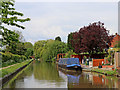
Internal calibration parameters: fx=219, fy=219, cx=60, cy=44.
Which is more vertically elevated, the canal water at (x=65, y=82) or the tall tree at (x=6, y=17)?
the tall tree at (x=6, y=17)

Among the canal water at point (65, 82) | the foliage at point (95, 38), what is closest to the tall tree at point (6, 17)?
the canal water at point (65, 82)

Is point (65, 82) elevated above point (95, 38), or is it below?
below

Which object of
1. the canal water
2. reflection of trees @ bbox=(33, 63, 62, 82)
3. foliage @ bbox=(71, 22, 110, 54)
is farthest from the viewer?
foliage @ bbox=(71, 22, 110, 54)

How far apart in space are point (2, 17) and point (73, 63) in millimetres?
17372

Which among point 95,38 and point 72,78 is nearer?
point 72,78

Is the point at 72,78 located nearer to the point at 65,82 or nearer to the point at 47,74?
the point at 65,82

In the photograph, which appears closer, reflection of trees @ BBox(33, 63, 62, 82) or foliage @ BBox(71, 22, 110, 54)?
reflection of trees @ BBox(33, 63, 62, 82)

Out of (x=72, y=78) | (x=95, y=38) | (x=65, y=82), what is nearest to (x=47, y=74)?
(x=72, y=78)

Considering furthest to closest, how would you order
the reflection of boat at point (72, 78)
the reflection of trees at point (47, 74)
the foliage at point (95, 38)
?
the foliage at point (95, 38)
the reflection of trees at point (47, 74)
the reflection of boat at point (72, 78)

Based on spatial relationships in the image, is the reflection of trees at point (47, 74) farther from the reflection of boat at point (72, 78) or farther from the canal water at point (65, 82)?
the reflection of boat at point (72, 78)

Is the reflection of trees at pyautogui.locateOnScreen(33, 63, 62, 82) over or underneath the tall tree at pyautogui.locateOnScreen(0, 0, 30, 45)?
underneath

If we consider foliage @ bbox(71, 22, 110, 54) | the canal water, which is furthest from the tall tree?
foliage @ bbox(71, 22, 110, 54)

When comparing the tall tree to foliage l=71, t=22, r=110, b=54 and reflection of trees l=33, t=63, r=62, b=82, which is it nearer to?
reflection of trees l=33, t=63, r=62, b=82

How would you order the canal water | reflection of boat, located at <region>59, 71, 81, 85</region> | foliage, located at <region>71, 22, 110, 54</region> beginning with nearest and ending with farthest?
1. the canal water
2. reflection of boat, located at <region>59, 71, 81, 85</region>
3. foliage, located at <region>71, 22, 110, 54</region>
